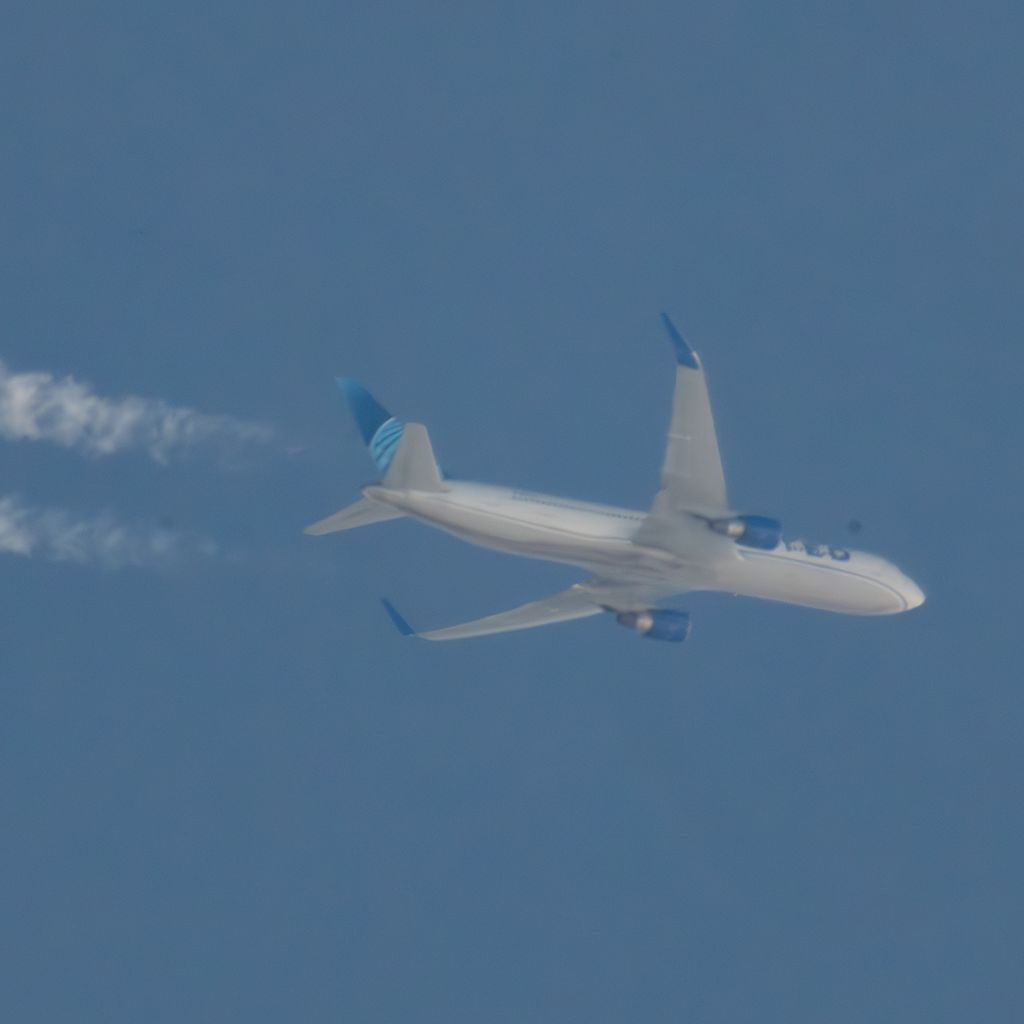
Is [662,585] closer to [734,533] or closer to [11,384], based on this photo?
[734,533]

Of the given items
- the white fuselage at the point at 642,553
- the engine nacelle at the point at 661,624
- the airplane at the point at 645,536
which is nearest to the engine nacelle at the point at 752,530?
the airplane at the point at 645,536

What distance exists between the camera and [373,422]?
6316 cm

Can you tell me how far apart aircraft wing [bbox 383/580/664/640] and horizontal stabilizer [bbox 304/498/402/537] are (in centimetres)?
631

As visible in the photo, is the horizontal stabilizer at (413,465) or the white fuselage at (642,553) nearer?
the horizontal stabilizer at (413,465)

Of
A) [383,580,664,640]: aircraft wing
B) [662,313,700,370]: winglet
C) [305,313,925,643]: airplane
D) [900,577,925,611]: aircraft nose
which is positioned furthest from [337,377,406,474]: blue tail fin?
[900,577,925,611]: aircraft nose

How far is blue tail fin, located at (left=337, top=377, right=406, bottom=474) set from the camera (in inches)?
2468

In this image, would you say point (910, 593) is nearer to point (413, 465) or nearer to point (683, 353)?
point (683, 353)

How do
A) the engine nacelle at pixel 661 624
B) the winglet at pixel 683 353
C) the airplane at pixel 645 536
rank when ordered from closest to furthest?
the winglet at pixel 683 353
the airplane at pixel 645 536
the engine nacelle at pixel 661 624

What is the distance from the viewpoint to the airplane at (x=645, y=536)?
5853 centimetres

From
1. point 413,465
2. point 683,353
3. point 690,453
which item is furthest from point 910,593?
point 413,465

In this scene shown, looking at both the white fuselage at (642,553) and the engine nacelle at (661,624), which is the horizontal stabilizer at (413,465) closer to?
the white fuselage at (642,553)

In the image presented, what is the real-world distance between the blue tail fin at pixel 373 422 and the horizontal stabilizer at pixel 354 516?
126 inches

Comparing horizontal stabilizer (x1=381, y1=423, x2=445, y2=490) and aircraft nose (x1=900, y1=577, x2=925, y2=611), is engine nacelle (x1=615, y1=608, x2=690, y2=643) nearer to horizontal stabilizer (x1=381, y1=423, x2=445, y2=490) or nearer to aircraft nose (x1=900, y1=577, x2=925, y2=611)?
aircraft nose (x1=900, y1=577, x2=925, y2=611)

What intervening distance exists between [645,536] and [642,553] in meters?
0.68
